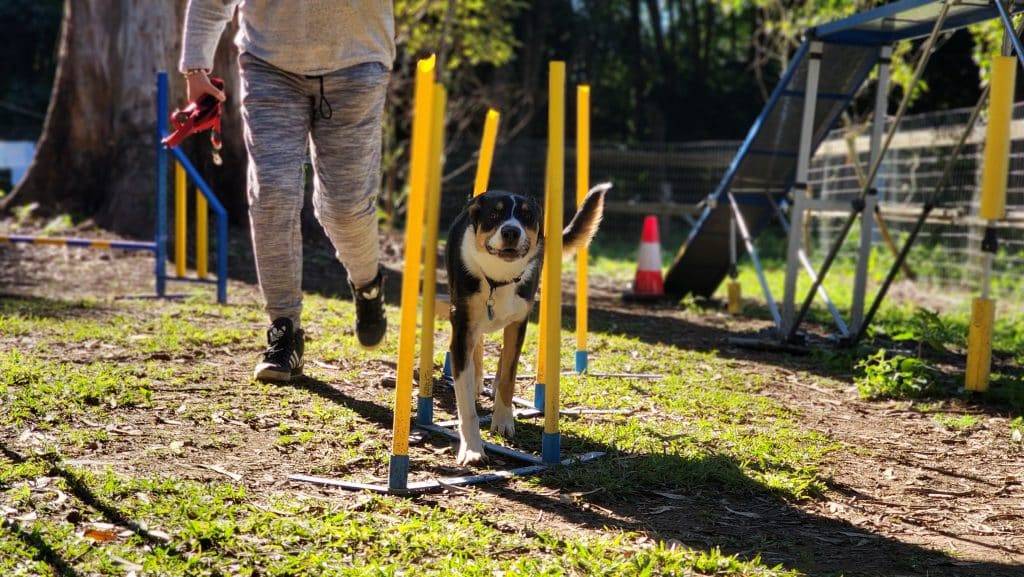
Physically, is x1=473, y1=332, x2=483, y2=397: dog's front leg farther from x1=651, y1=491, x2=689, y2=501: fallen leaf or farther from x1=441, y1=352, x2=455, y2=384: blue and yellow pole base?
x1=651, y1=491, x2=689, y2=501: fallen leaf

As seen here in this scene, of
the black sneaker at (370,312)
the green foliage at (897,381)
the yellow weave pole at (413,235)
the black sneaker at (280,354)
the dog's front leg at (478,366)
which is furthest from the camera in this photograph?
the green foliage at (897,381)

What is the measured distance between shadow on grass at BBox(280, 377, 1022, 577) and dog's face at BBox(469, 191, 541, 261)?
0.75 metres

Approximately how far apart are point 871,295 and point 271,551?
8.10 m

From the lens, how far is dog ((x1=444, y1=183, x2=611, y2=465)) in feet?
11.9

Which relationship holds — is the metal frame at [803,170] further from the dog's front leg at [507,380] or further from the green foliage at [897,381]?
the dog's front leg at [507,380]

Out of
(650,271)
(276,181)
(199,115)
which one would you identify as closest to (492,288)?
(276,181)

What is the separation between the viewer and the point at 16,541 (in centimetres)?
268

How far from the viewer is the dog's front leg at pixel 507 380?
12.7 feet

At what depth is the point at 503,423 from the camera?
4.02 meters

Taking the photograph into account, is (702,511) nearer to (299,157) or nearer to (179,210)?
(299,157)

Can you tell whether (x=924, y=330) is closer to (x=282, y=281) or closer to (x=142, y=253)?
(x=282, y=281)

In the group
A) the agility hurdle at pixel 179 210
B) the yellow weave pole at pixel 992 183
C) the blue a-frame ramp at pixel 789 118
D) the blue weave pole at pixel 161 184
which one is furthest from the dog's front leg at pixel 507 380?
the blue weave pole at pixel 161 184

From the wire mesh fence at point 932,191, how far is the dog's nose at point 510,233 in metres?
6.27

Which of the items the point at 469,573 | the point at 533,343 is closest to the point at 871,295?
the point at 533,343
